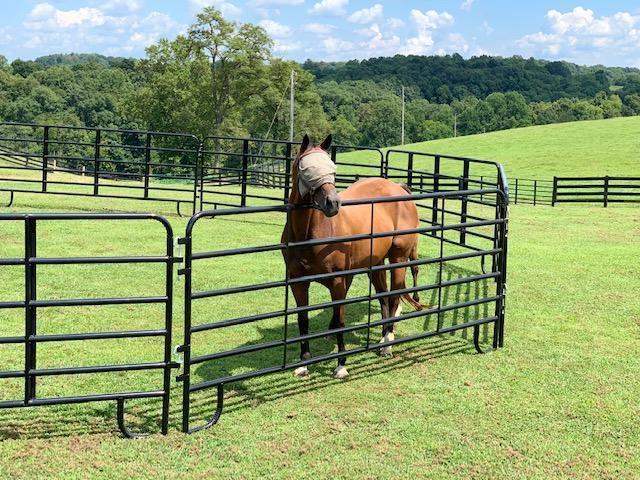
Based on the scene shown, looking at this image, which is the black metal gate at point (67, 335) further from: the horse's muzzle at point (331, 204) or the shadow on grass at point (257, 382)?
the horse's muzzle at point (331, 204)

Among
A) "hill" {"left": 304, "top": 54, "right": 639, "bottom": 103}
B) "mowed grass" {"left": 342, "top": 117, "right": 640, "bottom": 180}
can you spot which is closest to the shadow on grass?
"mowed grass" {"left": 342, "top": 117, "right": 640, "bottom": 180}

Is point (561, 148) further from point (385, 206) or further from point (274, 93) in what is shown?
point (385, 206)

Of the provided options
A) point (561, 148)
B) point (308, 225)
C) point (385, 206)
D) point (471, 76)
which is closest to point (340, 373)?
point (308, 225)

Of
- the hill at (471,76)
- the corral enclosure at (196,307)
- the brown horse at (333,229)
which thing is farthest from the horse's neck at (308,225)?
the hill at (471,76)

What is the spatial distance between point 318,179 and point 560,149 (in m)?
46.9

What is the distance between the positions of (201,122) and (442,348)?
41.9 metres

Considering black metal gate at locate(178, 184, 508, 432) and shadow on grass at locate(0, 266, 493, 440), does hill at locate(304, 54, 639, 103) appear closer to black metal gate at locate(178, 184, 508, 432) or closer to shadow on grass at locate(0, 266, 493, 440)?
black metal gate at locate(178, 184, 508, 432)

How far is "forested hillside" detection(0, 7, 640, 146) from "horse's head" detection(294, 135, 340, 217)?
132ft

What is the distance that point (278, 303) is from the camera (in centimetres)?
687

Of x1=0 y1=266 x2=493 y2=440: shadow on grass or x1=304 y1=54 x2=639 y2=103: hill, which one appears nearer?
x1=0 y1=266 x2=493 y2=440: shadow on grass

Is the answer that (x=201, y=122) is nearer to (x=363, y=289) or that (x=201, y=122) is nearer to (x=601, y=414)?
(x=363, y=289)

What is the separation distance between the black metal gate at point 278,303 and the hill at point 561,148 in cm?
3302

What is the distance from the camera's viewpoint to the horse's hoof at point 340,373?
4.90m

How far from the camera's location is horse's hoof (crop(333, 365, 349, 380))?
16.1ft
